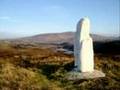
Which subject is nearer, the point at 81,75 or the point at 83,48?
the point at 81,75

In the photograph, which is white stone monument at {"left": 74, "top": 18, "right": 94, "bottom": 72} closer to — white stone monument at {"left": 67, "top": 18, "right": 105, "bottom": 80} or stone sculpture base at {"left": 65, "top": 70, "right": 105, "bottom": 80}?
white stone monument at {"left": 67, "top": 18, "right": 105, "bottom": 80}

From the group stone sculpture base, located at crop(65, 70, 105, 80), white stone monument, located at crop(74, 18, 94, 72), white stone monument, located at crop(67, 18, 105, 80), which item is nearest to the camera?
stone sculpture base, located at crop(65, 70, 105, 80)

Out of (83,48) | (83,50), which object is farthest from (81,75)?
(83,48)

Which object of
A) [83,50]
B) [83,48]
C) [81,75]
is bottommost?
[81,75]

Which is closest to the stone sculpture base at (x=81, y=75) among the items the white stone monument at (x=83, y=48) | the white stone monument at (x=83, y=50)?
the white stone monument at (x=83, y=50)

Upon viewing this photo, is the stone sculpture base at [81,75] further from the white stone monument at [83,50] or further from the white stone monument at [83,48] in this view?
the white stone monument at [83,48]

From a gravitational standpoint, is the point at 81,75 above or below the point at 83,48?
below

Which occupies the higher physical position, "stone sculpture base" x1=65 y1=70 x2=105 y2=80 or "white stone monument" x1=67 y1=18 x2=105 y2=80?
"white stone monument" x1=67 y1=18 x2=105 y2=80

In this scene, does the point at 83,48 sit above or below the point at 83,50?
above

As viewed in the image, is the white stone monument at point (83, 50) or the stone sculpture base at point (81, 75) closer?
the stone sculpture base at point (81, 75)

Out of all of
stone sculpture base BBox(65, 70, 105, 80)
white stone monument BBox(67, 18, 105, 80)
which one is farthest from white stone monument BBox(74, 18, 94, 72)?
stone sculpture base BBox(65, 70, 105, 80)

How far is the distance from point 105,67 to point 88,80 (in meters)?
5.50

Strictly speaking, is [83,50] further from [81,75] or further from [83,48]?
[81,75]

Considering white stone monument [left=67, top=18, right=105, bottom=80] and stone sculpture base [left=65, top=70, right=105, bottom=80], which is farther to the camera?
white stone monument [left=67, top=18, right=105, bottom=80]
